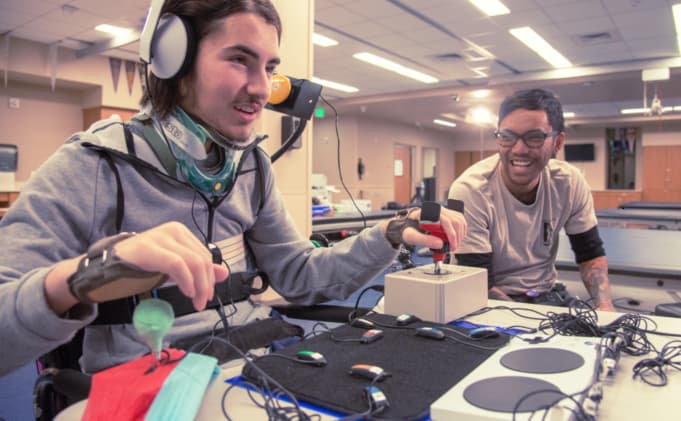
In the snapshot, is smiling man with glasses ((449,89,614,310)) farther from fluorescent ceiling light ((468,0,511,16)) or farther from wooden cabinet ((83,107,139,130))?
wooden cabinet ((83,107,139,130))

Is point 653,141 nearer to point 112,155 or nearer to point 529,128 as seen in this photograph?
point 529,128

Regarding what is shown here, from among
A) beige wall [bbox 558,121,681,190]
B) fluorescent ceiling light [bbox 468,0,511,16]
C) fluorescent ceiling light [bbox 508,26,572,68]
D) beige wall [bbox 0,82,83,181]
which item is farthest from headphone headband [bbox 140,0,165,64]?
beige wall [bbox 558,121,681,190]

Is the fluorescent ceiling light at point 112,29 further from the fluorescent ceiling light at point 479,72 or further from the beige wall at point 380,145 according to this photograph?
the beige wall at point 380,145

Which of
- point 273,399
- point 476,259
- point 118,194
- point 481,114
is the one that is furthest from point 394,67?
point 273,399

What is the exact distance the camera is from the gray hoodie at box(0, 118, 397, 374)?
0.65 m

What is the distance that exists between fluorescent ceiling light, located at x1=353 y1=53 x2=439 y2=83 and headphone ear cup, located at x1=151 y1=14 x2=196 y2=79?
625 centimetres

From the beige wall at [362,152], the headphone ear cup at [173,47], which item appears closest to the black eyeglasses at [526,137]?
the headphone ear cup at [173,47]

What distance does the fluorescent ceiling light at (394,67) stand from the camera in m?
7.09

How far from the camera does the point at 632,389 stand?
0.75 meters

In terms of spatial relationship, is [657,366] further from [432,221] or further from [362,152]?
[362,152]

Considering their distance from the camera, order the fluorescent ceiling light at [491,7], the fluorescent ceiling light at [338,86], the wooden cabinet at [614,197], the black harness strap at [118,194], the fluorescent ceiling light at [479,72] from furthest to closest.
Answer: the wooden cabinet at [614,197], the fluorescent ceiling light at [338,86], the fluorescent ceiling light at [479,72], the fluorescent ceiling light at [491,7], the black harness strap at [118,194]

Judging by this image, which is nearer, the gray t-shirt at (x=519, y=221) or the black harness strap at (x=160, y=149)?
the black harness strap at (x=160, y=149)

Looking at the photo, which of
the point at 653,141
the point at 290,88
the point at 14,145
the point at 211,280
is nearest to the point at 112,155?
the point at 211,280

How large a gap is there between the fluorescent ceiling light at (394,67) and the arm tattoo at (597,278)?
5.61m
